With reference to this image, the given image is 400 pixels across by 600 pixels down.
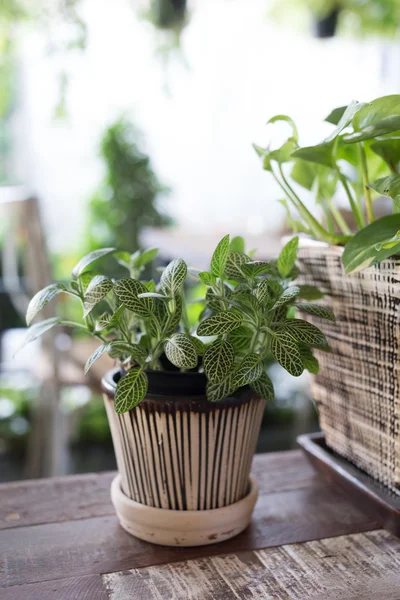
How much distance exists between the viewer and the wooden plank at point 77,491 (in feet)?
1.93

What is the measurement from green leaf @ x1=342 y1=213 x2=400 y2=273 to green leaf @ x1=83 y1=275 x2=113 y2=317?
0.19m

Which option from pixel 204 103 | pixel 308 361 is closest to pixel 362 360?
pixel 308 361

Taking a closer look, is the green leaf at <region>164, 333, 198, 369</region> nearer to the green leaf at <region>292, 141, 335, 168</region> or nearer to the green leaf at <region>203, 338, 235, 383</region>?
the green leaf at <region>203, 338, 235, 383</region>

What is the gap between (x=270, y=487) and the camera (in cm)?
66

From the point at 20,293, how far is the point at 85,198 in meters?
0.94

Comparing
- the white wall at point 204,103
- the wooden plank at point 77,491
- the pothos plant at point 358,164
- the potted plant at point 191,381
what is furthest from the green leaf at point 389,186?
the white wall at point 204,103

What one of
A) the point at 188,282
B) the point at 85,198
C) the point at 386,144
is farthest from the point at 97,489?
the point at 85,198

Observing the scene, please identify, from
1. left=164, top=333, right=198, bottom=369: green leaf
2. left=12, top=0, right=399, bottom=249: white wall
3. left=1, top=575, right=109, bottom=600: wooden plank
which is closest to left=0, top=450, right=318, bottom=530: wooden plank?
left=1, top=575, right=109, bottom=600: wooden plank

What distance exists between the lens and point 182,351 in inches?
18.2

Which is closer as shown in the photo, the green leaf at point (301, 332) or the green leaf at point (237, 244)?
the green leaf at point (301, 332)

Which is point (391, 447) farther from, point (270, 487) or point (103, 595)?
point (103, 595)

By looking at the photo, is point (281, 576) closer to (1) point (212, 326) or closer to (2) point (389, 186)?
(1) point (212, 326)

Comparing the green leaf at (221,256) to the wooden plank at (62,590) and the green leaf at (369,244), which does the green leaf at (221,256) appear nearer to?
the green leaf at (369,244)

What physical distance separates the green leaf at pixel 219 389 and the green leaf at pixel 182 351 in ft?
0.08
